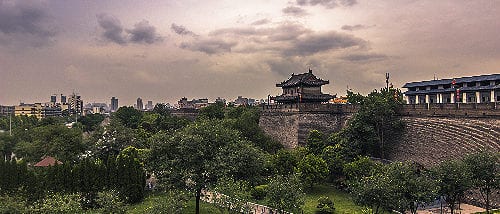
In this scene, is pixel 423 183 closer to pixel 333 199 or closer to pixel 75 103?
pixel 333 199

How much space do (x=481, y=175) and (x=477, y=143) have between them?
7.06m

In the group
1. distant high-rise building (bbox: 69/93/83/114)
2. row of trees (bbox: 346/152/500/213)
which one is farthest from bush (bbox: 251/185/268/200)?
distant high-rise building (bbox: 69/93/83/114)

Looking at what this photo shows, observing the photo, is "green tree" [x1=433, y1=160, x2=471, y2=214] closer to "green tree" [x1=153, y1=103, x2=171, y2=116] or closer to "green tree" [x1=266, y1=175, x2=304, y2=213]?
"green tree" [x1=266, y1=175, x2=304, y2=213]

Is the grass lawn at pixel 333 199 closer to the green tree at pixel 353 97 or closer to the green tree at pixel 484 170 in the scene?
the green tree at pixel 484 170

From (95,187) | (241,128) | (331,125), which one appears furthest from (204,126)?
(331,125)

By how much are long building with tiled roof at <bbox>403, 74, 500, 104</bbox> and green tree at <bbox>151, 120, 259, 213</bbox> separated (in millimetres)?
23245

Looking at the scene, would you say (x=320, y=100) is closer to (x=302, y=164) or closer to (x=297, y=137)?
(x=297, y=137)

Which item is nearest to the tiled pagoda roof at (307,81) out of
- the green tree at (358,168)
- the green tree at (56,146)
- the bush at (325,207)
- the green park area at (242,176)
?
the green park area at (242,176)

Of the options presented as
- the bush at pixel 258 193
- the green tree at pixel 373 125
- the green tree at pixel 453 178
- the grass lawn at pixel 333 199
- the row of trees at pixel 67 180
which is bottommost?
the grass lawn at pixel 333 199

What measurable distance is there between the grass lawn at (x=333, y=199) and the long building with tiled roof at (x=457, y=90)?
14465 millimetres

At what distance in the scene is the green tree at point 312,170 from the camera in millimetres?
28875

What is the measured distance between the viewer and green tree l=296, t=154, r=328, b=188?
2888 centimetres

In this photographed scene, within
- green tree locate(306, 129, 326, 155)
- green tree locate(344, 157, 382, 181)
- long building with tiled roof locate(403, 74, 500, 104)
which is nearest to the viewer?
green tree locate(344, 157, 382, 181)

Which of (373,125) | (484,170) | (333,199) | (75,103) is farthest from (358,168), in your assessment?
(75,103)
